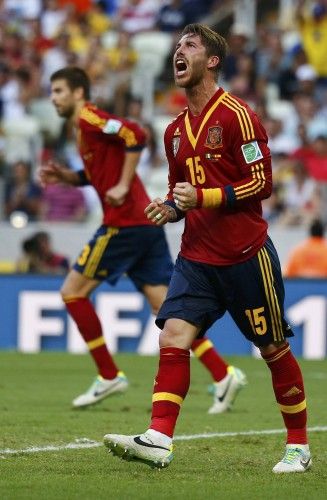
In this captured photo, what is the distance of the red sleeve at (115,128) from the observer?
11031 millimetres

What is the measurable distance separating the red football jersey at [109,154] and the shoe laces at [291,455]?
396 centimetres

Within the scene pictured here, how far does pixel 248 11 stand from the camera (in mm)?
23984

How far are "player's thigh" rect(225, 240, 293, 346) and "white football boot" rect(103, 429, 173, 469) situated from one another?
2.67 ft

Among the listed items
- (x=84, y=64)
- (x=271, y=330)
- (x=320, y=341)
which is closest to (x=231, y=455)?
(x=271, y=330)

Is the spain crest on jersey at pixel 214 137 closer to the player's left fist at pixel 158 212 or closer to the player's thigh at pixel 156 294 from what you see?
the player's left fist at pixel 158 212

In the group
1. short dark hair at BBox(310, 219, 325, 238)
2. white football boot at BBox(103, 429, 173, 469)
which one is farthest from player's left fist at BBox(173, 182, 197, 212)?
short dark hair at BBox(310, 219, 325, 238)

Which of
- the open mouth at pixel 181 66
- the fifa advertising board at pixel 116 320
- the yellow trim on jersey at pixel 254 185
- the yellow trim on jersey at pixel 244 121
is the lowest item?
the fifa advertising board at pixel 116 320

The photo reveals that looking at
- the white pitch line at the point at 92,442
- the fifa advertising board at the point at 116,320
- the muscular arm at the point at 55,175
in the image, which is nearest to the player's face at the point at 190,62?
the white pitch line at the point at 92,442

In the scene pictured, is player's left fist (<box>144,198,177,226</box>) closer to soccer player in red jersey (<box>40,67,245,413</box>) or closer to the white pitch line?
the white pitch line

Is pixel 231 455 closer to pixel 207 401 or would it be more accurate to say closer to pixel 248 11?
pixel 207 401

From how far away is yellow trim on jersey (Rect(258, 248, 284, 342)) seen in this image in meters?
7.56

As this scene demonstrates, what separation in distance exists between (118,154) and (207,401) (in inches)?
87.1

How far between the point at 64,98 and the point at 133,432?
10.6 feet

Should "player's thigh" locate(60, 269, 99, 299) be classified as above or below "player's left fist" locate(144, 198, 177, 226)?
below
